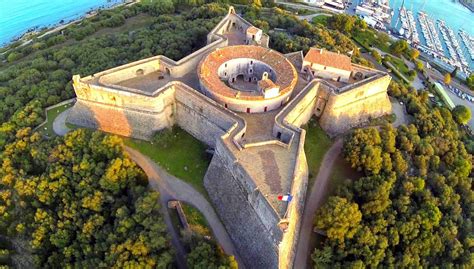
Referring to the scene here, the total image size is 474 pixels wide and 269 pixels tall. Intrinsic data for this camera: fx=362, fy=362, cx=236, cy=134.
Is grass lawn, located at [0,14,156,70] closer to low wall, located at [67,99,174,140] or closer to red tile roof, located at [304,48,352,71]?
low wall, located at [67,99,174,140]

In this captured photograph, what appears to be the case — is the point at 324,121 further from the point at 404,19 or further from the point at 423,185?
the point at 404,19

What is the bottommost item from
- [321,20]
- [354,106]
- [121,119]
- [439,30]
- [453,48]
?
[453,48]

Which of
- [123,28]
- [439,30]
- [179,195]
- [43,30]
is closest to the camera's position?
[179,195]

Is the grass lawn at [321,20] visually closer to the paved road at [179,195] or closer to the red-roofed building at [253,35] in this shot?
the red-roofed building at [253,35]

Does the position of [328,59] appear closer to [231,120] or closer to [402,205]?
[231,120]

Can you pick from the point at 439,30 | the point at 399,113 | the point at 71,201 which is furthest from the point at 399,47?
the point at 71,201

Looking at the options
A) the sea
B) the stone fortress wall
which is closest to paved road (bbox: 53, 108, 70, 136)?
the stone fortress wall
